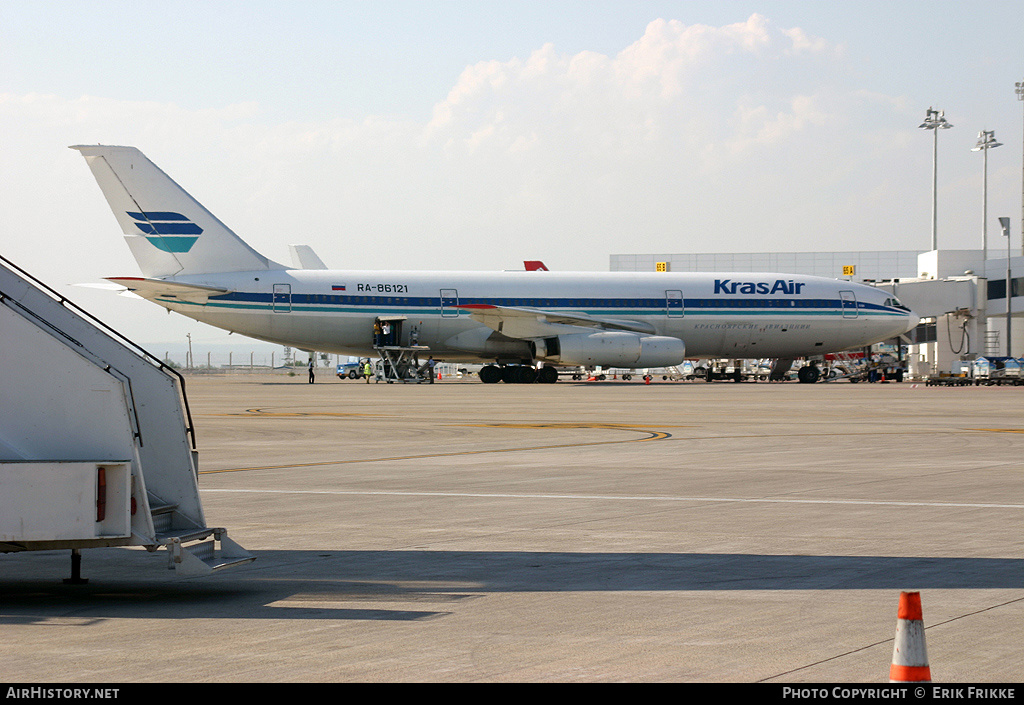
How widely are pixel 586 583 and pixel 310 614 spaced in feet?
6.61

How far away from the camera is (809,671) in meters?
5.62

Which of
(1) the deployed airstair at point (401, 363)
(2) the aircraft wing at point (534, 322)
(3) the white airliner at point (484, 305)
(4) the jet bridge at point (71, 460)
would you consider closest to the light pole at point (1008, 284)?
(3) the white airliner at point (484, 305)

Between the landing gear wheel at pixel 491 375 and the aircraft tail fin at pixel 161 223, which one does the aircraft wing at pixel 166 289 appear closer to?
the aircraft tail fin at pixel 161 223

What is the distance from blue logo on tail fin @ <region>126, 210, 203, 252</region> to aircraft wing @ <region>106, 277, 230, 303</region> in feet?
5.71

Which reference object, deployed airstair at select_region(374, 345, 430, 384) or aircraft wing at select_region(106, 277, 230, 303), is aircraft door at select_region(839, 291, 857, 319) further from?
aircraft wing at select_region(106, 277, 230, 303)

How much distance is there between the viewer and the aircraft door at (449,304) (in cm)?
5244

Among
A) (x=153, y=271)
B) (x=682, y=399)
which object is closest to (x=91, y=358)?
(x=682, y=399)

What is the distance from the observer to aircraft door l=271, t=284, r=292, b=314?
5038cm

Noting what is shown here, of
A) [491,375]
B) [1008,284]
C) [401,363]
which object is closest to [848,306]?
[491,375]

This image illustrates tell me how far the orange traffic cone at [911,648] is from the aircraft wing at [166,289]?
1826 inches

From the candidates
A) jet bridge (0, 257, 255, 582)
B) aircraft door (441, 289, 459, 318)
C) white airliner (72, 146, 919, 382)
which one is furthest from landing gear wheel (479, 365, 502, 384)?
jet bridge (0, 257, 255, 582)

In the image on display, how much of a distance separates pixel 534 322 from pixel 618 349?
399 cm

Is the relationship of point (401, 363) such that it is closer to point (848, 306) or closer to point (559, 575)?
point (848, 306)
